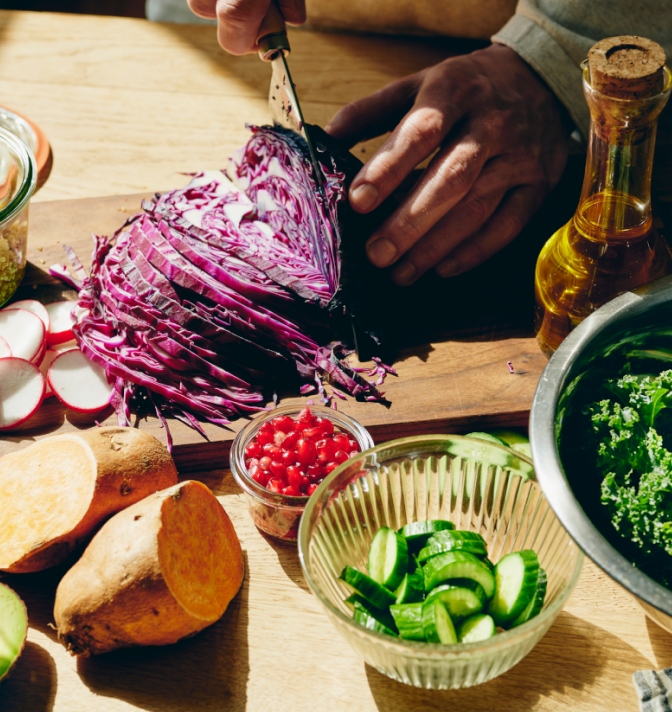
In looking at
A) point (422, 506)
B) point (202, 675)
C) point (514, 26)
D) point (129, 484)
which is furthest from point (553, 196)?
point (202, 675)

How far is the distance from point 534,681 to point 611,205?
106 cm

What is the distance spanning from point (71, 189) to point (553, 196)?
5.61ft

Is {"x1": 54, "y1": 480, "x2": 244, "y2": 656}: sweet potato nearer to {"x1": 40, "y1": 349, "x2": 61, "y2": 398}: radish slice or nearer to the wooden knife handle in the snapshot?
{"x1": 40, "y1": 349, "x2": 61, "y2": 398}: radish slice

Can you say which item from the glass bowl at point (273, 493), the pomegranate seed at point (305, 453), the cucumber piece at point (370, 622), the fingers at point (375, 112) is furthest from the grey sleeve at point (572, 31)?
the cucumber piece at point (370, 622)

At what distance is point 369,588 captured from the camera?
1602mm

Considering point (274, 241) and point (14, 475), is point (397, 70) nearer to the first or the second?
point (274, 241)

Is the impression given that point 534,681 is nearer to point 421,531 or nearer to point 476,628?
point 476,628

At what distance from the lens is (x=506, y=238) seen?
2428mm

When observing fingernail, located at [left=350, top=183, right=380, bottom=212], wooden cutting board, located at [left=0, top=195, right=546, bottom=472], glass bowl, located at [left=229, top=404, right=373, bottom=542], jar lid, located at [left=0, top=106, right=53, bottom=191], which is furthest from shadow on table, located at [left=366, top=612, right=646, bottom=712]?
jar lid, located at [left=0, top=106, right=53, bottom=191]

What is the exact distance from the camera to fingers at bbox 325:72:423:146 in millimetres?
2578

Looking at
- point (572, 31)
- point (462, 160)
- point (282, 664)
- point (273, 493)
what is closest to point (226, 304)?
→ point (273, 493)

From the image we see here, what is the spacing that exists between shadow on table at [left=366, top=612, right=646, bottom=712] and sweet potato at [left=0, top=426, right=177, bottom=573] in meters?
0.67

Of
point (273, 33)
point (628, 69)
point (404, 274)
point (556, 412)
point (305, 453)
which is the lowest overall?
point (305, 453)

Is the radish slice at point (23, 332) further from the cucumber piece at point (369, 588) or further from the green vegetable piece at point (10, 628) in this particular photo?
the cucumber piece at point (369, 588)
